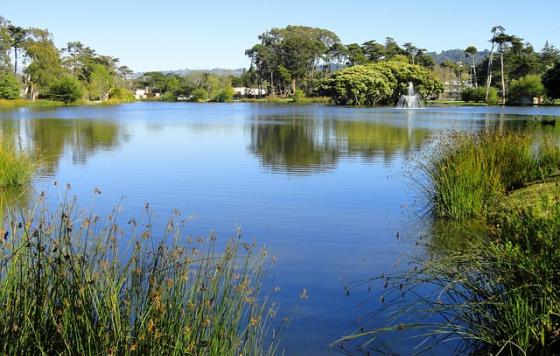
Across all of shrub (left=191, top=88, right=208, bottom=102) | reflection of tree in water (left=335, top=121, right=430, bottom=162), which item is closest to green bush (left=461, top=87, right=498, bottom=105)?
reflection of tree in water (left=335, top=121, right=430, bottom=162)

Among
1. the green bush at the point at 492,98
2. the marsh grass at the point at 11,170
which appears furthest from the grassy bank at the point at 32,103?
the marsh grass at the point at 11,170

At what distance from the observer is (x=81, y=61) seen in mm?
83938

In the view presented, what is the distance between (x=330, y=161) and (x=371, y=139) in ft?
21.8

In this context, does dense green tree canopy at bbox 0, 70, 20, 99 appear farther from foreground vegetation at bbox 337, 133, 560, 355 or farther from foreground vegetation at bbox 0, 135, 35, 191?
foreground vegetation at bbox 337, 133, 560, 355

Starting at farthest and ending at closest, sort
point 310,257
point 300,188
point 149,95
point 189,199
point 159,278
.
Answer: point 149,95, point 300,188, point 189,199, point 310,257, point 159,278

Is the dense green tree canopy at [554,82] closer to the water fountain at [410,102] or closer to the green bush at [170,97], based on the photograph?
the water fountain at [410,102]

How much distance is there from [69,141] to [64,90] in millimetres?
47346

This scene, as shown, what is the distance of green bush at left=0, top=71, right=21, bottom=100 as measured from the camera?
197ft

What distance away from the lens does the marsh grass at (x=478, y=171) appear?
26.3 feet

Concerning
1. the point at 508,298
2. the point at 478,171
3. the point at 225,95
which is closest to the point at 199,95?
the point at 225,95

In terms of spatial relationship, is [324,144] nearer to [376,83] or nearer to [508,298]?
[508,298]

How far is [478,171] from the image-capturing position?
7.96m

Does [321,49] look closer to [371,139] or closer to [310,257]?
[371,139]

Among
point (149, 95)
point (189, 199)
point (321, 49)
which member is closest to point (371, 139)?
point (189, 199)
